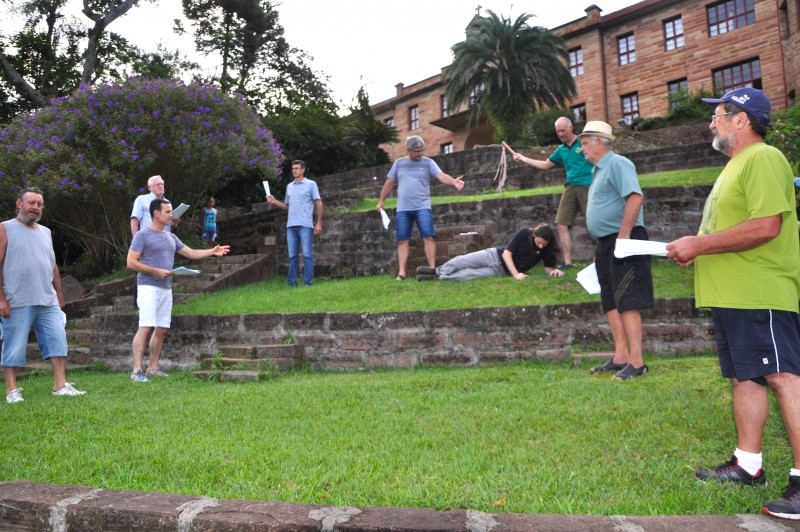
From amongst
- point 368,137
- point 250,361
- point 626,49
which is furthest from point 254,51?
point 250,361

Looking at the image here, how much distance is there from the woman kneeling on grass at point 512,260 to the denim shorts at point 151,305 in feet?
10.9

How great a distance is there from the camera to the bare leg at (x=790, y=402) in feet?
8.07

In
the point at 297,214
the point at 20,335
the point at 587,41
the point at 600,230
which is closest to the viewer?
the point at 600,230

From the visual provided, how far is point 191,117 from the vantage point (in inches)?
472

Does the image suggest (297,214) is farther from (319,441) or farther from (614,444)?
(614,444)

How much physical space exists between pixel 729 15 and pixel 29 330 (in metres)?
31.1

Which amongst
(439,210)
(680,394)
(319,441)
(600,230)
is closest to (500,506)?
(319,441)

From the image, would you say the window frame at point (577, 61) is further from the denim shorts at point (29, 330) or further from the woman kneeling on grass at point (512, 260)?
the denim shorts at point (29, 330)

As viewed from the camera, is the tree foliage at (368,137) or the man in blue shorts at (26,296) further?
the tree foliage at (368,137)

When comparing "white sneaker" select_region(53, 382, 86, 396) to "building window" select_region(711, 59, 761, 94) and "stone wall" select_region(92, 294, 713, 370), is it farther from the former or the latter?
"building window" select_region(711, 59, 761, 94)

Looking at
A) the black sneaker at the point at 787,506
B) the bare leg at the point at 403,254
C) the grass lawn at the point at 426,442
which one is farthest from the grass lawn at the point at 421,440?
the bare leg at the point at 403,254

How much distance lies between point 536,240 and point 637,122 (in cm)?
1643

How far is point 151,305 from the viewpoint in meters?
6.48

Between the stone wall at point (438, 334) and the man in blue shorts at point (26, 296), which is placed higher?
the man in blue shorts at point (26, 296)
